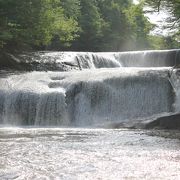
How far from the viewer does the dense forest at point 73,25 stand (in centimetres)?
2341

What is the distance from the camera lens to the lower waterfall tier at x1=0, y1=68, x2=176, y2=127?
1719cm

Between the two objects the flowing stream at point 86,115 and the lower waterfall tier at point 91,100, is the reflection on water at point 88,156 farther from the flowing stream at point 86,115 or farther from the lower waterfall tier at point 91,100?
the lower waterfall tier at point 91,100

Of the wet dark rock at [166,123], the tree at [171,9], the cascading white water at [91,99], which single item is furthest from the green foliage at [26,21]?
the wet dark rock at [166,123]

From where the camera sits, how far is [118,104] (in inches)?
688

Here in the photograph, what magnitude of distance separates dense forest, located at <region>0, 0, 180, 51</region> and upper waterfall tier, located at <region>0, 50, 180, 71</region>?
3.28 ft

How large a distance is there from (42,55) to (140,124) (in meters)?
12.0

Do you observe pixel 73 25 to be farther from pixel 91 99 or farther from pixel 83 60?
pixel 91 99

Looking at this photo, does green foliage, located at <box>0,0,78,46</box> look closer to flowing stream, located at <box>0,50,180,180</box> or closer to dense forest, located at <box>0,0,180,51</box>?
dense forest, located at <box>0,0,180,51</box>

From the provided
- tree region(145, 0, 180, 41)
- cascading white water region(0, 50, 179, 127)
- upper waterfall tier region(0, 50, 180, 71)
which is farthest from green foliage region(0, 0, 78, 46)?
tree region(145, 0, 180, 41)

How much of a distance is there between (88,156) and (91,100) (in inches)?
355

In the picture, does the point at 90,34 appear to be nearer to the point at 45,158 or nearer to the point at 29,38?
the point at 29,38

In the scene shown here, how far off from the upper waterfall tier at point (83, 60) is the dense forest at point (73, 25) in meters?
1.00

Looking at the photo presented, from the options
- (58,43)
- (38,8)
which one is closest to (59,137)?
(38,8)

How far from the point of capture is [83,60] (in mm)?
25453
